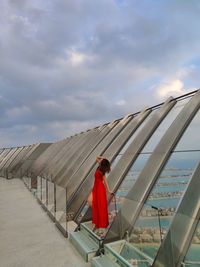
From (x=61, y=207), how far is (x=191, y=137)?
5042 mm

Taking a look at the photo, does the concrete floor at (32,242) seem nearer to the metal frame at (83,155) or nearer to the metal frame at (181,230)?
the metal frame at (83,155)

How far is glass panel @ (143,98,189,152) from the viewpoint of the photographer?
641 cm

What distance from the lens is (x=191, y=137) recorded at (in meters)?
5.33

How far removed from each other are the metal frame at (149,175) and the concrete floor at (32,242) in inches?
42.1

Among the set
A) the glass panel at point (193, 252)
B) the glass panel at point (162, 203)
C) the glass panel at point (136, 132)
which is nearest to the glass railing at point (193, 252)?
the glass panel at point (193, 252)

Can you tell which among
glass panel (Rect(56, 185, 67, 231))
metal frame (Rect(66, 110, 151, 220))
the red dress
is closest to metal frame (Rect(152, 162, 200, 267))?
the red dress

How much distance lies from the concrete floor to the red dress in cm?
88

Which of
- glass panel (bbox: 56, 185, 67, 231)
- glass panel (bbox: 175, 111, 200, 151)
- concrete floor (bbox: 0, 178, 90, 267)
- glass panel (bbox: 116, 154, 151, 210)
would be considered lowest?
concrete floor (bbox: 0, 178, 90, 267)

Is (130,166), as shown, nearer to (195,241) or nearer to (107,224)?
(107,224)

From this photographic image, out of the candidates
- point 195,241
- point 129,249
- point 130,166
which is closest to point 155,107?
point 130,166

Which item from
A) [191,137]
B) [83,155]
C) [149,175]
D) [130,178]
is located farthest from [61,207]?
[191,137]

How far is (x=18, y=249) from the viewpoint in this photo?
685 cm

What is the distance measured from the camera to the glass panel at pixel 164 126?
6.41m

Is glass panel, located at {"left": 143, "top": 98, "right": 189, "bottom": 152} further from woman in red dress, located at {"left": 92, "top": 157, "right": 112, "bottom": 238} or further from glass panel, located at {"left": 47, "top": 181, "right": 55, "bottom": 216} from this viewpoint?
glass panel, located at {"left": 47, "top": 181, "right": 55, "bottom": 216}
